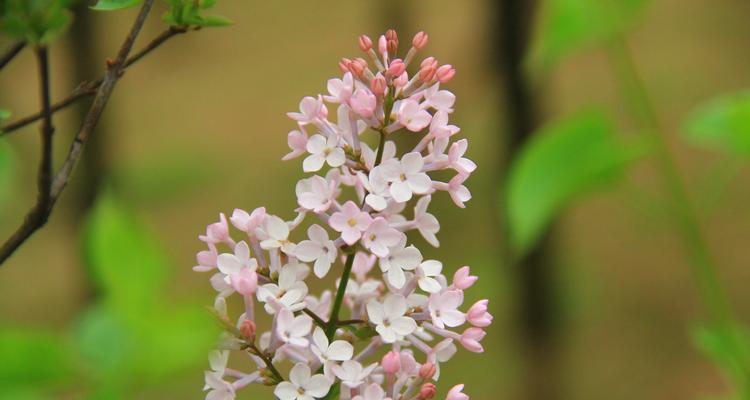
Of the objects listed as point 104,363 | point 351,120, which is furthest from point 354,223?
point 104,363

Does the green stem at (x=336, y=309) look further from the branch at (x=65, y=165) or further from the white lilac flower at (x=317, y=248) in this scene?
the branch at (x=65, y=165)

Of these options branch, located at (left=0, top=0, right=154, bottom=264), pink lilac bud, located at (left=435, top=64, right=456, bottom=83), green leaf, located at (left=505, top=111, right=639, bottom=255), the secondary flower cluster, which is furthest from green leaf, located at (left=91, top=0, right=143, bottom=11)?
green leaf, located at (left=505, top=111, right=639, bottom=255)

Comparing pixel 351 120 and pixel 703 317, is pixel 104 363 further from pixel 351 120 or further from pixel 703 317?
pixel 703 317

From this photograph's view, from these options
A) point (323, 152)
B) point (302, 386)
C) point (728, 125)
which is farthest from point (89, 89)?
point (728, 125)

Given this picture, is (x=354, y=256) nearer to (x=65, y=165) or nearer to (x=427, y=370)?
(x=427, y=370)

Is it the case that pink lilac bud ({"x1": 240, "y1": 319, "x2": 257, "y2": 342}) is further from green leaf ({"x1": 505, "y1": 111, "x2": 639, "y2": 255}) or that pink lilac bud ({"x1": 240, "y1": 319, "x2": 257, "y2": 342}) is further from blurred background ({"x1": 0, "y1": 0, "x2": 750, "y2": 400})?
green leaf ({"x1": 505, "y1": 111, "x2": 639, "y2": 255})

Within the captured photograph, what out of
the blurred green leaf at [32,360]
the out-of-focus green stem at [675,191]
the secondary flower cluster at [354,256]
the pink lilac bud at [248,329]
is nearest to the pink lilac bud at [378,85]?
the secondary flower cluster at [354,256]

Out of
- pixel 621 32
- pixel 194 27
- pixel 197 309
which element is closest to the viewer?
pixel 197 309
